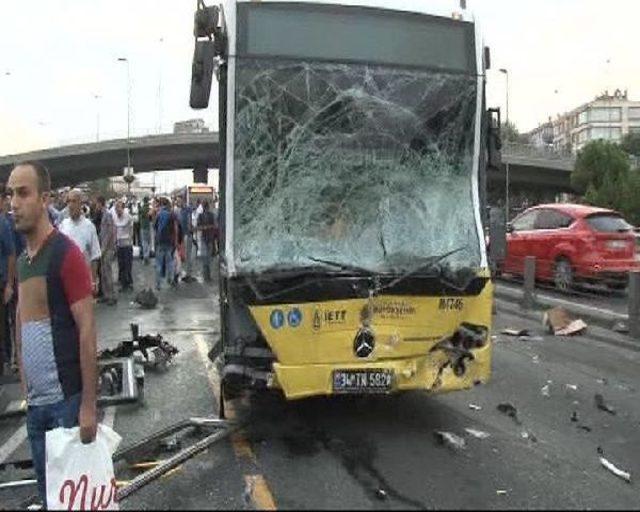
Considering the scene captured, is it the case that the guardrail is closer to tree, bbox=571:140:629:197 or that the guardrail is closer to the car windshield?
the car windshield

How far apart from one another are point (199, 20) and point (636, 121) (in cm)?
20437

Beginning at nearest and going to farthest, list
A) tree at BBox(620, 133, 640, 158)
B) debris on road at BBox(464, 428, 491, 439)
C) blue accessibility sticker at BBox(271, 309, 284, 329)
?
blue accessibility sticker at BBox(271, 309, 284, 329) → debris on road at BBox(464, 428, 491, 439) → tree at BBox(620, 133, 640, 158)

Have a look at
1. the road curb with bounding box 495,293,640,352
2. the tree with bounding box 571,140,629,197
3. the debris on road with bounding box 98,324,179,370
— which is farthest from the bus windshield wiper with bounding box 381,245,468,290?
the tree with bounding box 571,140,629,197

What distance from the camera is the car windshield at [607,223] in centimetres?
1792

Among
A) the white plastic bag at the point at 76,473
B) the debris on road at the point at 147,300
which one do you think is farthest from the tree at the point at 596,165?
the white plastic bag at the point at 76,473

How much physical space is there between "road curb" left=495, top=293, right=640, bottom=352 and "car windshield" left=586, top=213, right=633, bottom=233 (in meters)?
2.21

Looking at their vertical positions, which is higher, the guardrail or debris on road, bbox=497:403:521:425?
the guardrail

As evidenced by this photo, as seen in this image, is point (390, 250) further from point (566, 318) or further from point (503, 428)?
point (566, 318)

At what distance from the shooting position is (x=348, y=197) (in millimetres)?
7383

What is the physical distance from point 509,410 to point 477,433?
99 centimetres

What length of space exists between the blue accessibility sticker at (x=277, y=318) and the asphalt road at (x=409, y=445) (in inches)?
35.5

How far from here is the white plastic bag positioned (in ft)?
13.4

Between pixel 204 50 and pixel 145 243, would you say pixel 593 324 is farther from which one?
pixel 145 243

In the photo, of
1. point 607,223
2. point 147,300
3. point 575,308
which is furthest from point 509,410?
point 607,223
